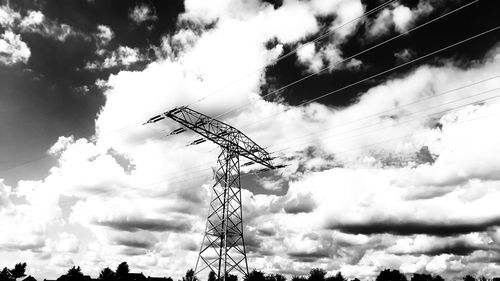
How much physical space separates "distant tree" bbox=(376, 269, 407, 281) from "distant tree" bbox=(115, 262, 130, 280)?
79.2 m

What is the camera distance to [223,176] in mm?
30672

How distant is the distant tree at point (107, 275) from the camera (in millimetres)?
110456

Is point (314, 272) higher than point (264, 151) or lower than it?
lower

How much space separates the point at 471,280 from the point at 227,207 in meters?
124

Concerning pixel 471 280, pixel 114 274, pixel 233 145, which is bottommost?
pixel 471 280

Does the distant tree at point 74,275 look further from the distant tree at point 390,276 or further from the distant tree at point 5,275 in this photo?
the distant tree at point 390,276

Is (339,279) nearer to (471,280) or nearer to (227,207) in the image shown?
(471,280)

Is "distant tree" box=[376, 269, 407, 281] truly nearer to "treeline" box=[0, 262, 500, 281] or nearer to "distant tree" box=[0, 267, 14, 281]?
"treeline" box=[0, 262, 500, 281]

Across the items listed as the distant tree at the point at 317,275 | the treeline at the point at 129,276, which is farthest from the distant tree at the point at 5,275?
the distant tree at the point at 317,275

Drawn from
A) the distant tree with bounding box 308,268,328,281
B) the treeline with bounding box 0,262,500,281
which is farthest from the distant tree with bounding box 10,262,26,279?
the distant tree with bounding box 308,268,328,281

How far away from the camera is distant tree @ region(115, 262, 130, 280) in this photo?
111 metres

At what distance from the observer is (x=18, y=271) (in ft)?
340

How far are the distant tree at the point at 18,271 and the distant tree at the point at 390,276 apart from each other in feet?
350

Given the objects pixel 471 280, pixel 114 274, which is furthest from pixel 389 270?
pixel 114 274
